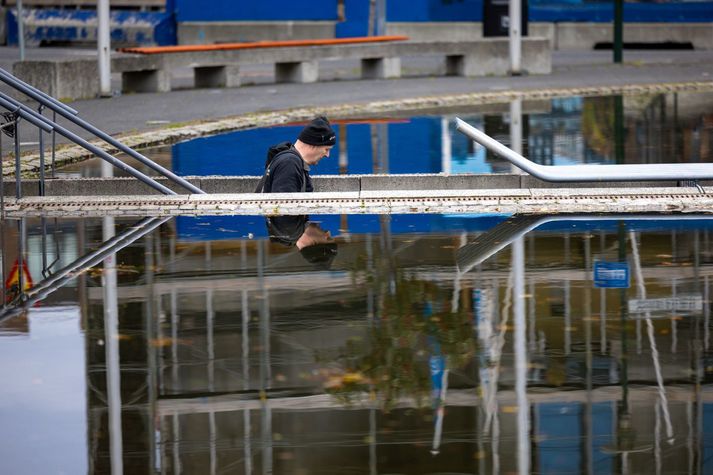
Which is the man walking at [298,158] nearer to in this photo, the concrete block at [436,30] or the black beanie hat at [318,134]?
the black beanie hat at [318,134]

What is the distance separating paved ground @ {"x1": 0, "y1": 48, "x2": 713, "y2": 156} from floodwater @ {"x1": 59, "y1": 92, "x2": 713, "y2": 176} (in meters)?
1.68

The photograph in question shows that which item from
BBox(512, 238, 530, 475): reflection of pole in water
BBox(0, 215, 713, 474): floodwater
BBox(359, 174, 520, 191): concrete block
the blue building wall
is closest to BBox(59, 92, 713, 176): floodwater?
BBox(359, 174, 520, 191): concrete block

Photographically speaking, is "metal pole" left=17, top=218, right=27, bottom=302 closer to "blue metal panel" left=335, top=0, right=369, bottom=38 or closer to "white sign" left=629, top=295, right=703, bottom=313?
"white sign" left=629, top=295, right=703, bottom=313

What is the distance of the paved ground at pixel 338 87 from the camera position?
21.0 metres

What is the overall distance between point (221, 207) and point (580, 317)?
439 centimetres

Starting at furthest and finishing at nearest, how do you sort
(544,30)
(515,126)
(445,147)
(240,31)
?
(544,30) < (240,31) < (515,126) < (445,147)

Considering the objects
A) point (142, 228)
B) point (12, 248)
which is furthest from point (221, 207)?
point (12, 248)

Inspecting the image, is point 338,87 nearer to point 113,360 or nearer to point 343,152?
point 343,152

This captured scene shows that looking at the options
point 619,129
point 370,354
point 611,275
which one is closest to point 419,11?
point 619,129

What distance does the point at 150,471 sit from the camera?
5.77m

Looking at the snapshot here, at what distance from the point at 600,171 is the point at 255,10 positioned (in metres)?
26.1

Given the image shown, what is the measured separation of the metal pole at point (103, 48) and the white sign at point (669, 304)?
51.2 ft

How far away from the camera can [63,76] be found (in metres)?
22.5

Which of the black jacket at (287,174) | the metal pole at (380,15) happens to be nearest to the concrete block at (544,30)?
the metal pole at (380,15)
